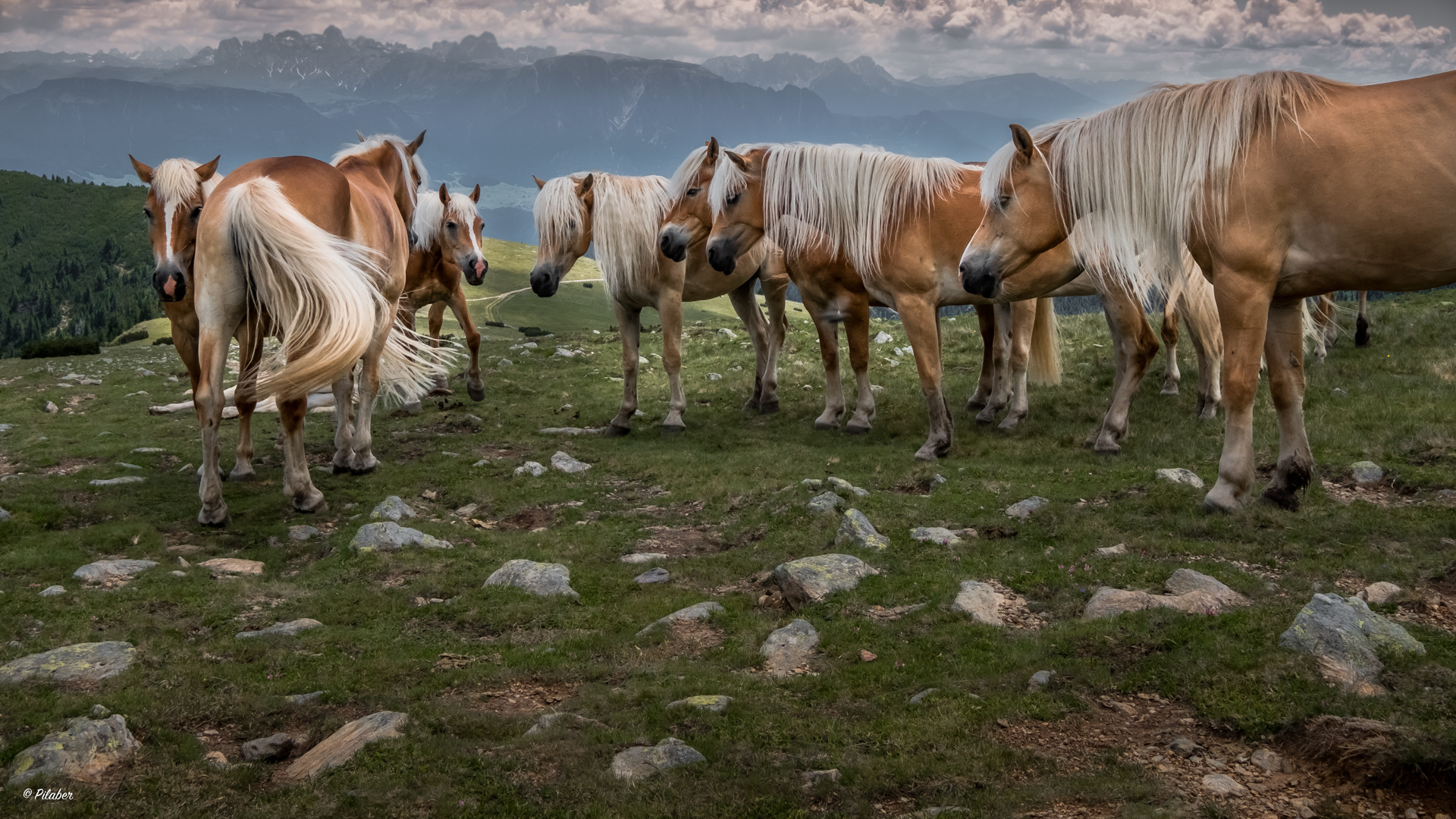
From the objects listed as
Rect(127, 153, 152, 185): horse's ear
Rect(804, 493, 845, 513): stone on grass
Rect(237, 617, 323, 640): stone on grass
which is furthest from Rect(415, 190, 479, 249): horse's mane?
Rect(237, 617, 323, 640): stone on grass

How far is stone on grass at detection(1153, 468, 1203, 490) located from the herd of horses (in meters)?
0.82

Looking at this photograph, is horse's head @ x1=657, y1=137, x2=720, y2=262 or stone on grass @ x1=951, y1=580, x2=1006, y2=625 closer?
stone on grass @ x1=951, y1=580, x2=1006, y2=625

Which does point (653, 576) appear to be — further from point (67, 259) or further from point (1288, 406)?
point (67, 259)

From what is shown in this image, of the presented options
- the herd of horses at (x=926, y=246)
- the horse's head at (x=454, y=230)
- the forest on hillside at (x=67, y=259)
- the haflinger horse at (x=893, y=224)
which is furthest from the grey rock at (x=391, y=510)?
the forest on hillside at (x=67, y=259)

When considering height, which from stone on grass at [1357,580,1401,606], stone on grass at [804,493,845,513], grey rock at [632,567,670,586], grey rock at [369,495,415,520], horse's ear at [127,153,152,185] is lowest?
grey rock at [369,495,415,520]

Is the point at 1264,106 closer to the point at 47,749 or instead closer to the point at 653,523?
the point at 653,523

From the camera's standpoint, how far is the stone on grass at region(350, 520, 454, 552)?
7.45 metres

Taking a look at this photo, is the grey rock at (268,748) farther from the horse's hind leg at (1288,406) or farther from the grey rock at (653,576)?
the horse's hind leg at (1288,406)

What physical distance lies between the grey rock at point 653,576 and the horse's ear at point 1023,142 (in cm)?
439

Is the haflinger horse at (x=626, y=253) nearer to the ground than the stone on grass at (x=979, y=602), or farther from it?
farther from it

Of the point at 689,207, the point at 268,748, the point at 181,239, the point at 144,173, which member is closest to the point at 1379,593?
the point at 268,748

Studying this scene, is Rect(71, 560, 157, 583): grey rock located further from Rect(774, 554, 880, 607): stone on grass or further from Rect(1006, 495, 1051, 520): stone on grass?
Rect(1006, 495, 1051, 520): stone on grass

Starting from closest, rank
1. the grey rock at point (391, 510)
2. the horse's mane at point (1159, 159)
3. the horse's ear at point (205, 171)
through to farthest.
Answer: the horse's mane at point (1159, 159) < the grey rock at point (391, 510) < the horse's ear at point (205, 171)

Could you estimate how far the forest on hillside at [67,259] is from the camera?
12512 centimetres
